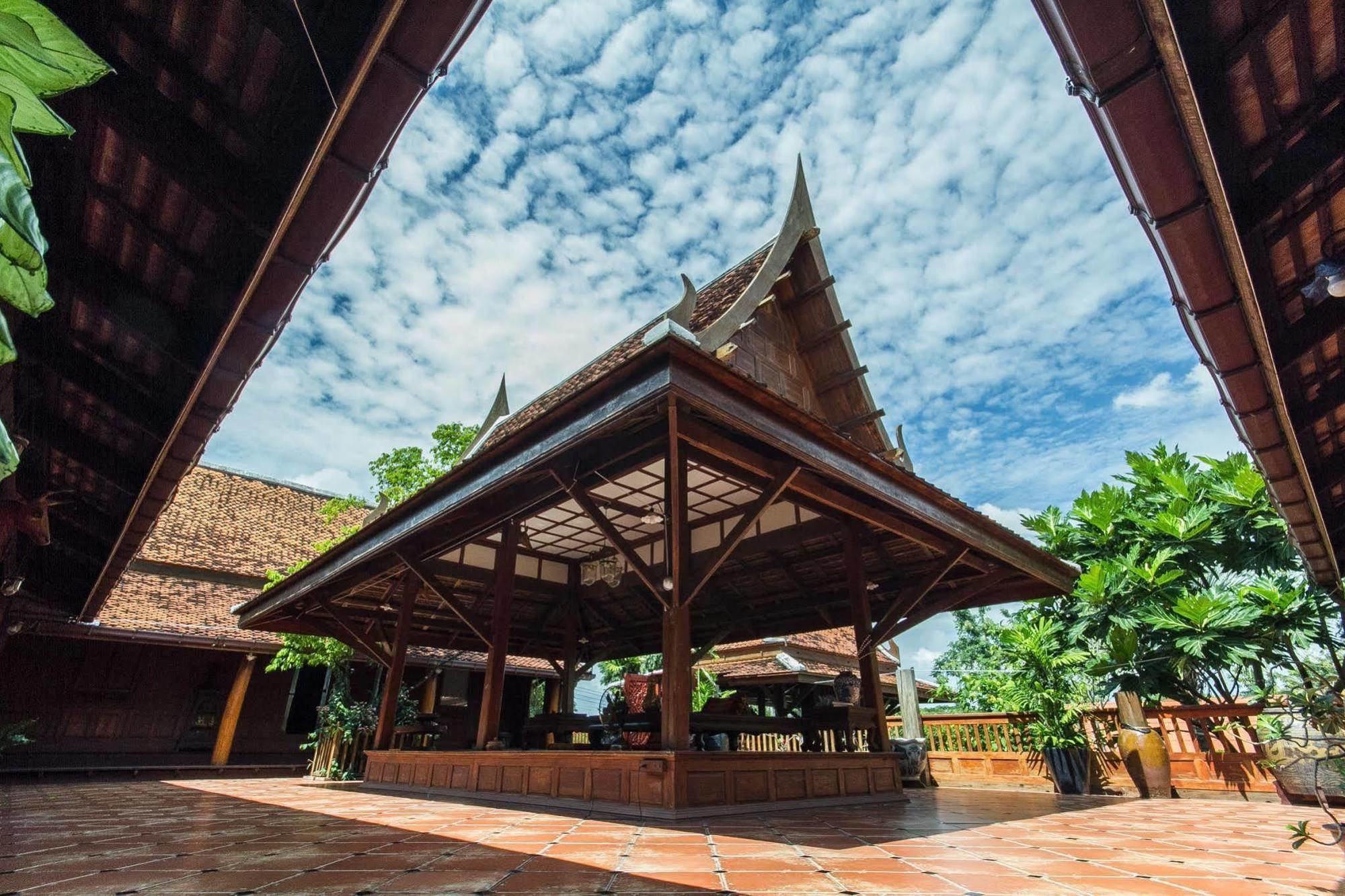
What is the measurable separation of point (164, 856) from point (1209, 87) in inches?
203

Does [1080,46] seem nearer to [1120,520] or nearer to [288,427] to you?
[1120,520]

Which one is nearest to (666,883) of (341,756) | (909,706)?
(909,706)

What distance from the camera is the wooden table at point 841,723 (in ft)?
19.8

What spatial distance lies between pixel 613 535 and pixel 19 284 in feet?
14.2

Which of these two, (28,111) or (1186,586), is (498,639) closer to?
(28,111)

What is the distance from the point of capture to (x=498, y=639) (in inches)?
252

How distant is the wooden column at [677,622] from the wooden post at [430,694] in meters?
9.94

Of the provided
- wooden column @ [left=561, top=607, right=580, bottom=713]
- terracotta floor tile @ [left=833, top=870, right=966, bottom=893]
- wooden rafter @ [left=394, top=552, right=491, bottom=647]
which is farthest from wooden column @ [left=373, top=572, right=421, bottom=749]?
terracotta floor tile @ [left=833, top=870, right=966, bottom=893]

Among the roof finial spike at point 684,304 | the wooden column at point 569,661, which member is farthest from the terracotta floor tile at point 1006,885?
the wooden column at point 569,661

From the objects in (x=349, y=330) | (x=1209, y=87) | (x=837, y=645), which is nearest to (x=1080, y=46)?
(x=1209, y=87)

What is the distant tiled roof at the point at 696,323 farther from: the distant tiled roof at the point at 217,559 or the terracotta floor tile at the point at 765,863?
the distant tiled roof at the point at 217,559

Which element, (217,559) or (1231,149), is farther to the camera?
(217,559)

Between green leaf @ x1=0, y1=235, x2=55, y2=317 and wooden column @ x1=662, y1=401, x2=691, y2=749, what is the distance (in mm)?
3528

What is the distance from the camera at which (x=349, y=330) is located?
8836 mm
